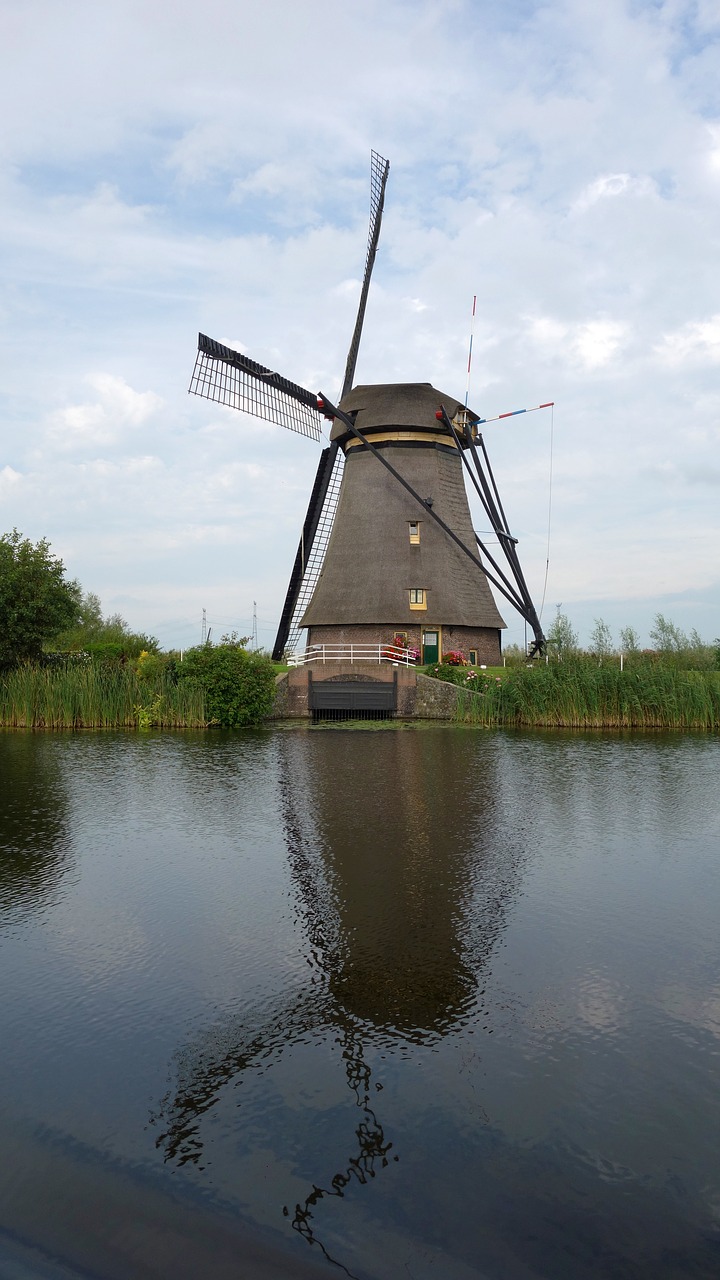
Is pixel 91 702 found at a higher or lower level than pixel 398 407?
lower

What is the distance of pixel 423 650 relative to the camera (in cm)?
2528

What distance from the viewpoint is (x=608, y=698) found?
20.2 m

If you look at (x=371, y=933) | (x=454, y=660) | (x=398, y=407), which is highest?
(x=398, y=407)

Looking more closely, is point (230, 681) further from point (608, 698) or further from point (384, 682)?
point (608, 698)

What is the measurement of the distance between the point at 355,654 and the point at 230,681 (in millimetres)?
4933

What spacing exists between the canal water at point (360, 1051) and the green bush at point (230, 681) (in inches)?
467

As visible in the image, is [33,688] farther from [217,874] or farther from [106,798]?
[217,874]

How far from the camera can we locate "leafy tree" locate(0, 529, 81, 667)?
24.2 meters

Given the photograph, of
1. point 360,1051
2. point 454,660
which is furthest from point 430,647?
point 360,1051

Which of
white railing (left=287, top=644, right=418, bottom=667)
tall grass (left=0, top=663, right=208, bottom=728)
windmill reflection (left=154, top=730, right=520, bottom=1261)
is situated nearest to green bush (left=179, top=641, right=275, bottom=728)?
tall grass (left=0, top=663, right=208, bottom=728)

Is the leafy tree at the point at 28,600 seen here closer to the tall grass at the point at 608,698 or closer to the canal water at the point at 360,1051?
the tall grass at the point at 608,698

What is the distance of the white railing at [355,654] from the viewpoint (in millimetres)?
23828

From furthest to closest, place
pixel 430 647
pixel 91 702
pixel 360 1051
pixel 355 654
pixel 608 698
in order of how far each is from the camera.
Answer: pixel 430 647
pixel 355 654
pixel 91 702
pixel 608 698
pixel 360 1051

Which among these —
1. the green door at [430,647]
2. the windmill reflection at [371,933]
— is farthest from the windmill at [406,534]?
the windmill reflection at [371,933]
